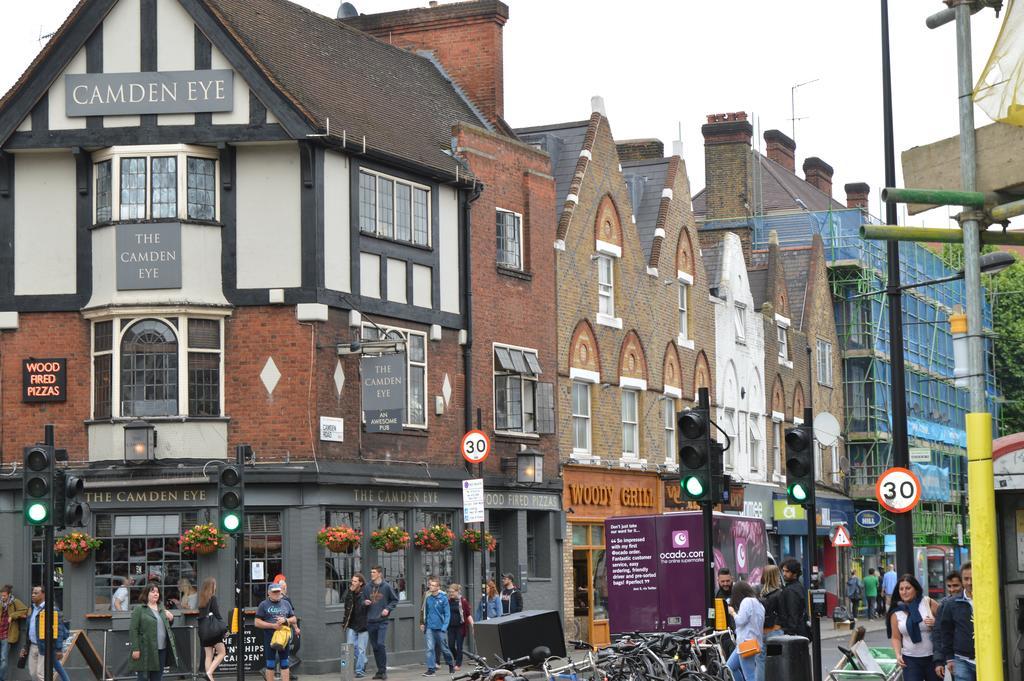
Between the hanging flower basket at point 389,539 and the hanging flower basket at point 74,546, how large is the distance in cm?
526

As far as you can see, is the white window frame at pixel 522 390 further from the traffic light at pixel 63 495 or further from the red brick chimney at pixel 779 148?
the red brick chimney at pixel 779 148

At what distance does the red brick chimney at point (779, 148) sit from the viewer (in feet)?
238

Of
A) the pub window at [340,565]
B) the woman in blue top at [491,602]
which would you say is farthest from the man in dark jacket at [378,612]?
the woman in blue top at [491,602]

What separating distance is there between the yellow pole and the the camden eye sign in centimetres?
2250

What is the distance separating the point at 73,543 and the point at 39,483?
10010 millimetres

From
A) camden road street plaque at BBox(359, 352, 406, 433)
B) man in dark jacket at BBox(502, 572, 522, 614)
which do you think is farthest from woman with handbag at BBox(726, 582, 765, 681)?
man in dark jacket at BBox(502, 572, 522, 614)

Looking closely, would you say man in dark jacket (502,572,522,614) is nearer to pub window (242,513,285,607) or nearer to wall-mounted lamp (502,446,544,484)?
wall-mounted lamp (502,446,544,484)

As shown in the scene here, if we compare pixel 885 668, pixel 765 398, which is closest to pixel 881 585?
pixel 765 398

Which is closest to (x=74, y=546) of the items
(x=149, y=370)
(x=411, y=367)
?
(x=149, y=370)

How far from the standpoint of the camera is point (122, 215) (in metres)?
31.0

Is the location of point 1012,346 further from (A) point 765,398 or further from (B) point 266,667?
(B) point 266,667

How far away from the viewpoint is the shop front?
39.2 metres

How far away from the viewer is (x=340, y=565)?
31.6 meters

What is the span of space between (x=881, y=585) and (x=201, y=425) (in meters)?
32.9
